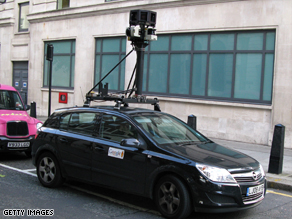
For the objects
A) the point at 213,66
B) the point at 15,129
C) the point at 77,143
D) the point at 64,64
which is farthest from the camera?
the point at 64,64

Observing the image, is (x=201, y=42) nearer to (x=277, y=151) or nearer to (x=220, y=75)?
(x=220, y=75)

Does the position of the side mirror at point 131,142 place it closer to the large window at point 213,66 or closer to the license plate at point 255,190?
the license plate at point 255,190

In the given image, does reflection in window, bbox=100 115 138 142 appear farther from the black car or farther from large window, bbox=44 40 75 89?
large window, bbox=44 40 75 89

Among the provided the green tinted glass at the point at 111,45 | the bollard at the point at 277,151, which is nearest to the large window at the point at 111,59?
the green tinted glass at the point at 111,45

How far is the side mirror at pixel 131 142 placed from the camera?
558 cm

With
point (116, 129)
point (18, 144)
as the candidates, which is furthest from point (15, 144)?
point (116, 129)

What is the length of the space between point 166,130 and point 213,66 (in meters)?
8.24

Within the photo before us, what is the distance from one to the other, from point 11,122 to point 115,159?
451 cm

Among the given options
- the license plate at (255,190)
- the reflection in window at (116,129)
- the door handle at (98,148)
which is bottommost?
the license plate at (255,190)

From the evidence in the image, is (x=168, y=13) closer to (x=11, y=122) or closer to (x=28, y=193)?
(x=11, y=122)

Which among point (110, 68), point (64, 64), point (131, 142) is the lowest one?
point (131, 142)

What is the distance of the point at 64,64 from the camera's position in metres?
19.4

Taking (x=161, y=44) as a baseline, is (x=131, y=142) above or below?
below

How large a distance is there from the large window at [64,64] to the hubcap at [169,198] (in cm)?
1441
